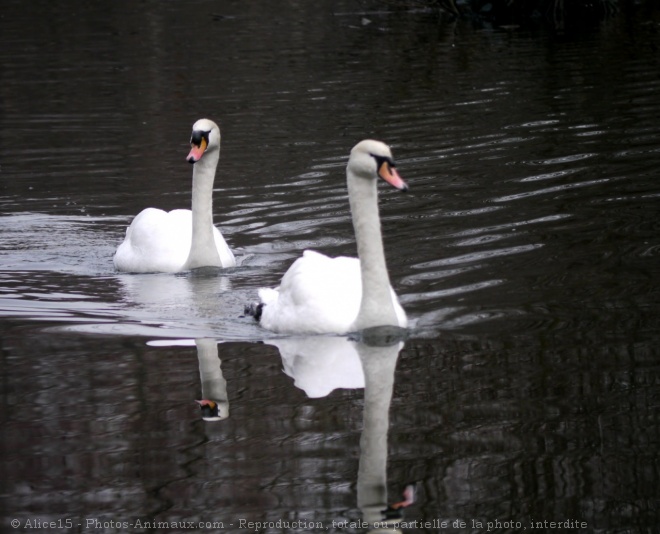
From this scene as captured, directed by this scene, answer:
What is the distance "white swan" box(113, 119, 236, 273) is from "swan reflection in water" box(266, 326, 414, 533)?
2.37 meters

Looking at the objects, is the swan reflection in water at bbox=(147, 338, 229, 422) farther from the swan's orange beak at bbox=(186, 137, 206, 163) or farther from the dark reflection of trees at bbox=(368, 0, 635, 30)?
the dark reflection of trees at bbox=(368, 0, 635, 30)

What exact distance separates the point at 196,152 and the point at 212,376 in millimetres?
3349

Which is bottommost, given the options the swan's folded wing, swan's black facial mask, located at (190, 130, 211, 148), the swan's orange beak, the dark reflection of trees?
the swan's folded wing

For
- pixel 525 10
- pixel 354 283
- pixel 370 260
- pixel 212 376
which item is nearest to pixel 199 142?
pixel 354 283

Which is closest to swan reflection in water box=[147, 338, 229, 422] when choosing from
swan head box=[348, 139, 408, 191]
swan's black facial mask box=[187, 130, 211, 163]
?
swan head box=[348, 139, 408, 191]

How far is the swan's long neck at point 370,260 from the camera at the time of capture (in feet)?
24.5

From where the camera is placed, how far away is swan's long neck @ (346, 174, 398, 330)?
24.5ft

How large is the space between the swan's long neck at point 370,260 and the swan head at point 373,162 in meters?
0.06

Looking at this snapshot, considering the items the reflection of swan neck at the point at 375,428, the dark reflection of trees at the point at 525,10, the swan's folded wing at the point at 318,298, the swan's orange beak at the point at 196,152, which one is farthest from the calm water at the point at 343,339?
the dark reflection of trees at the point at 525,10

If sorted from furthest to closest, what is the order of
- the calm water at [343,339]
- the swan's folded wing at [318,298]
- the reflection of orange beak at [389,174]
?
the swan's folded wing at [318,298], the reflection of orange beak at [389,174], the calm water at [343,339]

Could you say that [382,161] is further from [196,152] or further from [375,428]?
[196,152]

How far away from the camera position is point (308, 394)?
659 centimetres

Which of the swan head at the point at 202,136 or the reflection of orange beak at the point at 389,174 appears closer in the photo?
the reflection of orange beak at the point at 389,174

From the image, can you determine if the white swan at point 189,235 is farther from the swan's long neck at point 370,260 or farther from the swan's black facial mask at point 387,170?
the swan's black facial mask at point 387,170
